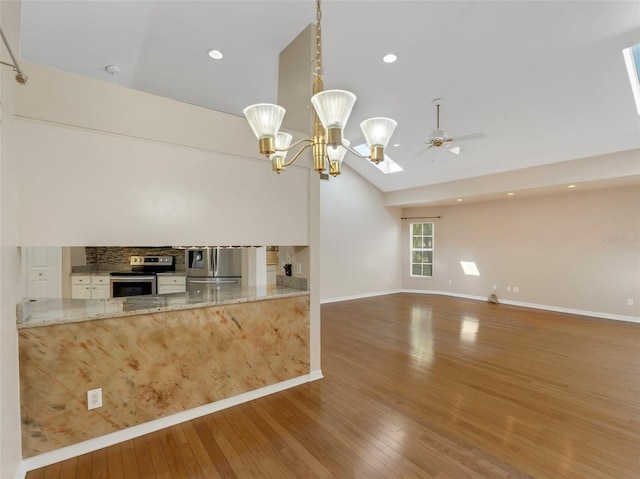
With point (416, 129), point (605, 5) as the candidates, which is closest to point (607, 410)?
point (605, 5)

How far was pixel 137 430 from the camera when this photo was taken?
2.25 metres

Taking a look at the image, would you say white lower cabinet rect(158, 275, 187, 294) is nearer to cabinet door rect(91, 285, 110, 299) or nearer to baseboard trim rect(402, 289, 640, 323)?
cabinet door rect(91, 285, 110, 299)

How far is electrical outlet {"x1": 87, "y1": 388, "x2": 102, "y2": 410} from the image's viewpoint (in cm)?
208

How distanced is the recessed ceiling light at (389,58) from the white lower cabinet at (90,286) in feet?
17.2

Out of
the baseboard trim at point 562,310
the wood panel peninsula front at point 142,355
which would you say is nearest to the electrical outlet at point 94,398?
the wood panel peninsula front at point 142,355

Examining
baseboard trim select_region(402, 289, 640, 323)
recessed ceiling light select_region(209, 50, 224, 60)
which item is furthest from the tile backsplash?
baseboard trim select_region(402, 289, 640, 323)

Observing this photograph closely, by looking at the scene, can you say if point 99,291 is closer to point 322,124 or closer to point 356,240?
point 322,124

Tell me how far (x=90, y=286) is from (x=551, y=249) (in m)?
9.12

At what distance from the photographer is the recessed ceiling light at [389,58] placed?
145 inches

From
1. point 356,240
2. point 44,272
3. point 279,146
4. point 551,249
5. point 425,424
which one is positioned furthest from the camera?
point 356,240

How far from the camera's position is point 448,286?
8383 millimetres

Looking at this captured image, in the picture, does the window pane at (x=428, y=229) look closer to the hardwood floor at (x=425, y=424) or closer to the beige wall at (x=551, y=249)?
the beige wall at (x=551, y=249)

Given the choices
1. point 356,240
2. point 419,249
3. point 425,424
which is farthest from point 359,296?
point 425,424

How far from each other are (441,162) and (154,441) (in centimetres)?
660
